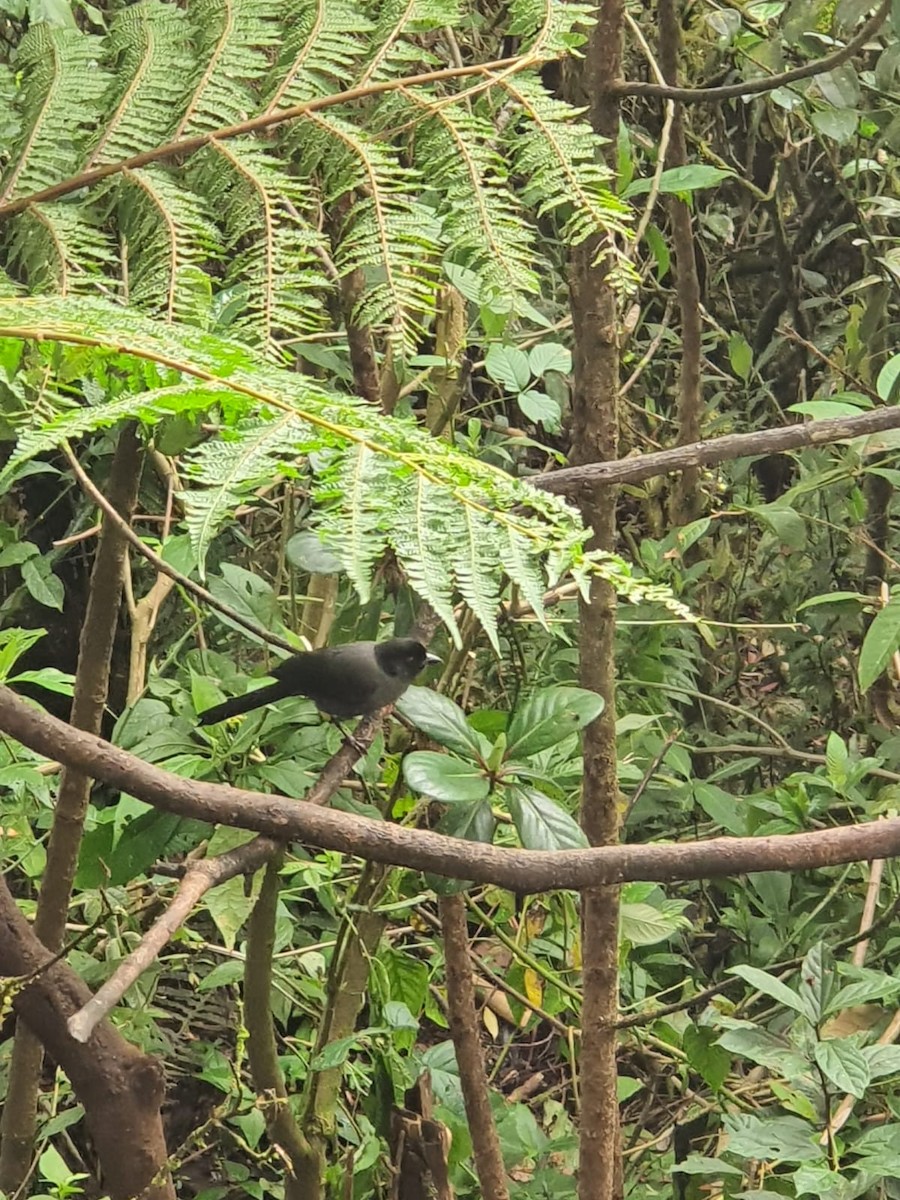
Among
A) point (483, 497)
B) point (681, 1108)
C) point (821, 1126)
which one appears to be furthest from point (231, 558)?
point (483, 497)

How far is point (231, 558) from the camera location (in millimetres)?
2254

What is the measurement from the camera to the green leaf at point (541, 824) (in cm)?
102

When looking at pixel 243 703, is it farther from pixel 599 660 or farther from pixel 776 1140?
pixel 776 1140

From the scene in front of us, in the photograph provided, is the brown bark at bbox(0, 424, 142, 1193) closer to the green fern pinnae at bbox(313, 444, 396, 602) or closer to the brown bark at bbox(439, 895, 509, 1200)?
the brown bark at bbox(439, 895, 509, 1200)

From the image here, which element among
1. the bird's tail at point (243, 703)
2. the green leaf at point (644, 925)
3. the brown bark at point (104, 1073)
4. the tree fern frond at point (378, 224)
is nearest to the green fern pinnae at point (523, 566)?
the tree fern frond at point (378, 224)

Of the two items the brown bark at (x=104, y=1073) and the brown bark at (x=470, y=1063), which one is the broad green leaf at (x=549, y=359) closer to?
the brown bark at (x=470, y=1063)

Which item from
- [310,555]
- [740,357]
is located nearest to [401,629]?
[310,555]

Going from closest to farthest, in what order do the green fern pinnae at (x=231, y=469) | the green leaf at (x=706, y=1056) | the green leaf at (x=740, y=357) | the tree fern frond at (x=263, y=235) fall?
the green fern pinnae at (x=231, y=469)
the tree fern frond at (x=263, y=235)
the green leaf at (x=706, y=1056)
the green leaf at (x=740, y=357)

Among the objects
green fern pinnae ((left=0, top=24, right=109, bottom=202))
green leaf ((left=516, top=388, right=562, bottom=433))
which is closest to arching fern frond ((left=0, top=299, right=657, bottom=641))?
green fern pinnae ((left=0, top=24, right=109, bottom=202))

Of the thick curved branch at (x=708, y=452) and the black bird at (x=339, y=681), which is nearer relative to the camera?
the thick curved branch at (x=708, y=452)

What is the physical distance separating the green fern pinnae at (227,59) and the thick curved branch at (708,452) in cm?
40

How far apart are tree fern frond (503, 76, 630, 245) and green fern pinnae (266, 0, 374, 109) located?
0.14m

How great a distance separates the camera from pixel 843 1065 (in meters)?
1.17

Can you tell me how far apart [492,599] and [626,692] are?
61.6 inches
